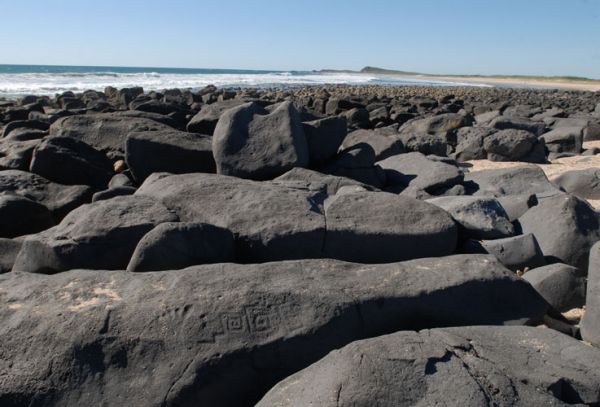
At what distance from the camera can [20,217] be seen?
15.4 ft

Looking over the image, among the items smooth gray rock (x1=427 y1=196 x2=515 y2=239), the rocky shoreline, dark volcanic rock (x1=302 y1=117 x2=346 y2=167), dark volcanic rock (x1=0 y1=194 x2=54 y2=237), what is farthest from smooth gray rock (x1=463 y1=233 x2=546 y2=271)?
dark volcanic rock (x1=0 y1=194 x2=54 y2=237)

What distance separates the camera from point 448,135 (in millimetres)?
11641

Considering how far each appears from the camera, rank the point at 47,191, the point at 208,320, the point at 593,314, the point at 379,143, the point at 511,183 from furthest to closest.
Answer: the point at 379,143 → the point at 511,183 → the point at 47,191 → the point at 593,314 → the point at 208,320

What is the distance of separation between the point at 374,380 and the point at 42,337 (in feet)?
4.92

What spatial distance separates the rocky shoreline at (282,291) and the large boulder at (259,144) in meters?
0.02

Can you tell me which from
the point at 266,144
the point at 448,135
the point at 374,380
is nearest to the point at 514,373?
the point at 374,380

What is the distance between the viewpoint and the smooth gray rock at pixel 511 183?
6402 millimetres

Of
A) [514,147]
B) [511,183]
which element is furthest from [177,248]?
[514,147]

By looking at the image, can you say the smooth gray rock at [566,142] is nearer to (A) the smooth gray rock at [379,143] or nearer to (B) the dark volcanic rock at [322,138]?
(A) the smooth gray rock at [379,143]

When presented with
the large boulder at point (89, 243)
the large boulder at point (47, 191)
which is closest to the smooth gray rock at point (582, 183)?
the large boulder at point (89, 243)

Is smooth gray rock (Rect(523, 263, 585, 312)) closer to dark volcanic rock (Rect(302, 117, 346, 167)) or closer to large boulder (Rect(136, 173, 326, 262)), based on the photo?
large boulder (Rect(136, 173, 326, 262))

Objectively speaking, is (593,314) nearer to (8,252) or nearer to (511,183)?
(511,183)

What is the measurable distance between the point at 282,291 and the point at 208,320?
406 millimetres

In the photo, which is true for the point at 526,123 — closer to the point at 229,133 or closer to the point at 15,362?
the point at 229,133
